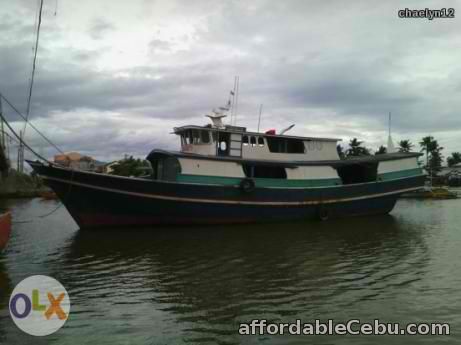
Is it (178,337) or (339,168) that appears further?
(339,168)

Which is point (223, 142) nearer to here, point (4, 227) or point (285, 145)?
point (285, 145)

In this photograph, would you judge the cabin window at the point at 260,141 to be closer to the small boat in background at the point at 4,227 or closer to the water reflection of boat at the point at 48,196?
the small boat in background at the point at 4,227

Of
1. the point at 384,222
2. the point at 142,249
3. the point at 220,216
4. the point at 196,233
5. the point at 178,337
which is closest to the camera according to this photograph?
the point at 178,337

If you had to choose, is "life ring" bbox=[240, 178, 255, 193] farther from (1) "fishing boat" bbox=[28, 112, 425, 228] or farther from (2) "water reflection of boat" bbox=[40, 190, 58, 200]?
(2) "water reflection of boat" bbox=[40, 190, 58, 200]

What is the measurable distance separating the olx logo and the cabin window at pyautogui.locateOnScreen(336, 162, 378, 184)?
1676cm

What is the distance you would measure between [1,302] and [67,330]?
2180mm

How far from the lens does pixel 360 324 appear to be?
6.07m

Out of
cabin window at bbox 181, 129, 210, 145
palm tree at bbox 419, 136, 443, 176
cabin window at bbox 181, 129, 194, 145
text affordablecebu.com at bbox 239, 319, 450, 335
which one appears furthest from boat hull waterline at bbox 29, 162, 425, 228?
palm tree at bbox 419, 136, 443, 176

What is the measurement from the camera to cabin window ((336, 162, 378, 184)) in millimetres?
21094

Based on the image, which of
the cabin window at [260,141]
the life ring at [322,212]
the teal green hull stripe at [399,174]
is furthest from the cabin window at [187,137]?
the teal green hull stripe at [399,174]

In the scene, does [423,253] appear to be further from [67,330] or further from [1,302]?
[1,302]

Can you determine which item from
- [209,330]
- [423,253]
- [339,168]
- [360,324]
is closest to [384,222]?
[339,168]

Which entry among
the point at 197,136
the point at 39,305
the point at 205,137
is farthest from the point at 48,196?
the point at 39,305

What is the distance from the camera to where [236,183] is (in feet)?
57.9
